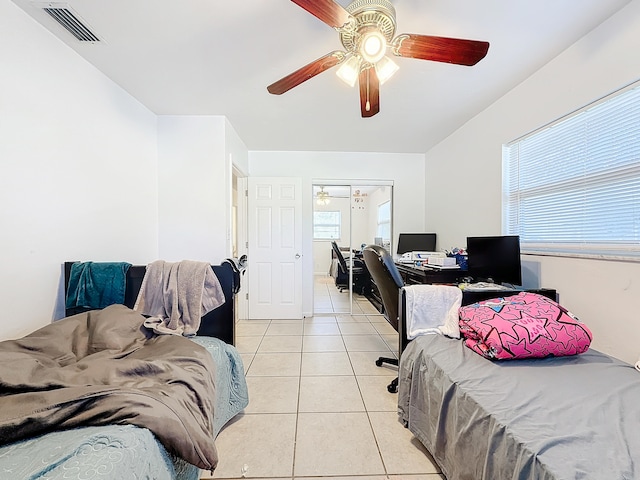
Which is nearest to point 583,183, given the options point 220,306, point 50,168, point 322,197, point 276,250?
point 220,306

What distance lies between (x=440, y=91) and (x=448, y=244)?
6.11ft

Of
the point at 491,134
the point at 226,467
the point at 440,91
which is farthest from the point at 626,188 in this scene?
the point at 226,467

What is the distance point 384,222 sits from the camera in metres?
4.64

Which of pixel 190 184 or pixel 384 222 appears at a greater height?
pixel 190 184

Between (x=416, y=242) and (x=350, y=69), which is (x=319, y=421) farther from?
(x=416, y=242)

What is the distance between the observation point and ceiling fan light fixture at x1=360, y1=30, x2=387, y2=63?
133 cm

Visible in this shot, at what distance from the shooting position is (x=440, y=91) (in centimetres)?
239

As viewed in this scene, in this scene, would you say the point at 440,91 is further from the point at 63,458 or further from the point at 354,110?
the point at 63,458

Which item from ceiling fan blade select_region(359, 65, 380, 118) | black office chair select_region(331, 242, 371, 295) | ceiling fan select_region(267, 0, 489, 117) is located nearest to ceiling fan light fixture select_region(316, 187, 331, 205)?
black office chair select_region(331, 242, 371, 295)

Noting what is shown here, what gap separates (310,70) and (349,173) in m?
2.62

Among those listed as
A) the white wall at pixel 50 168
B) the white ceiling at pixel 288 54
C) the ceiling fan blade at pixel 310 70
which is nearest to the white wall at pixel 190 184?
the white ceiling at pixel 288 54

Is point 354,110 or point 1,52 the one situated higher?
point 354,110

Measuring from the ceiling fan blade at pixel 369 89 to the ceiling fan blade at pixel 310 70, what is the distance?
0.64 ft

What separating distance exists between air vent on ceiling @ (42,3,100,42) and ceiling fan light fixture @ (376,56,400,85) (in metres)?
1.75
